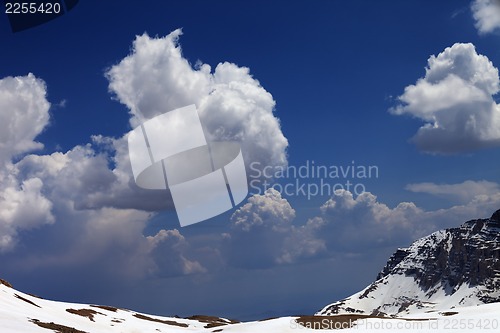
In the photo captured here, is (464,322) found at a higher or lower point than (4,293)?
lower

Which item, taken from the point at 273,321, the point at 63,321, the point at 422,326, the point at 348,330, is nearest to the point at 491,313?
the point at 422,326

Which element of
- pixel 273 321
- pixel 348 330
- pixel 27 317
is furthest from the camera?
pixel 273 321

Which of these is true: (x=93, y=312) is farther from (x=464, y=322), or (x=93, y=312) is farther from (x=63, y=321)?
(x=464, y=322)

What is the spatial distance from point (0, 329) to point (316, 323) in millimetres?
45637

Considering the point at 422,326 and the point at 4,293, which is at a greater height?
the point at 4,293

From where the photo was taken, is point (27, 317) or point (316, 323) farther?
point (316, 323)

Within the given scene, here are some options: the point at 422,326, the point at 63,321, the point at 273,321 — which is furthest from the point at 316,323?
the point at 63,321

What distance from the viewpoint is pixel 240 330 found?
77.4m

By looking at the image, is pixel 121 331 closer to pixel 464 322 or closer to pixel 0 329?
pixel 0 329

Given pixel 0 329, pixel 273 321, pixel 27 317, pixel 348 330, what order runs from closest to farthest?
pixel 0 329, pixel 27 317, pixel 348 330, pixel 273 321

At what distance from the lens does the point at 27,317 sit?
6175cm

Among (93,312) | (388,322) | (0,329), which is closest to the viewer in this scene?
(0,329)

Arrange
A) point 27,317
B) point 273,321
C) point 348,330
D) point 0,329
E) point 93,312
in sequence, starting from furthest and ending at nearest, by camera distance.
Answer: point 93,312, point 273,321, point 348,330, point 27,317, point 0,329

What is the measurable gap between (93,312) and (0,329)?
142 ft
